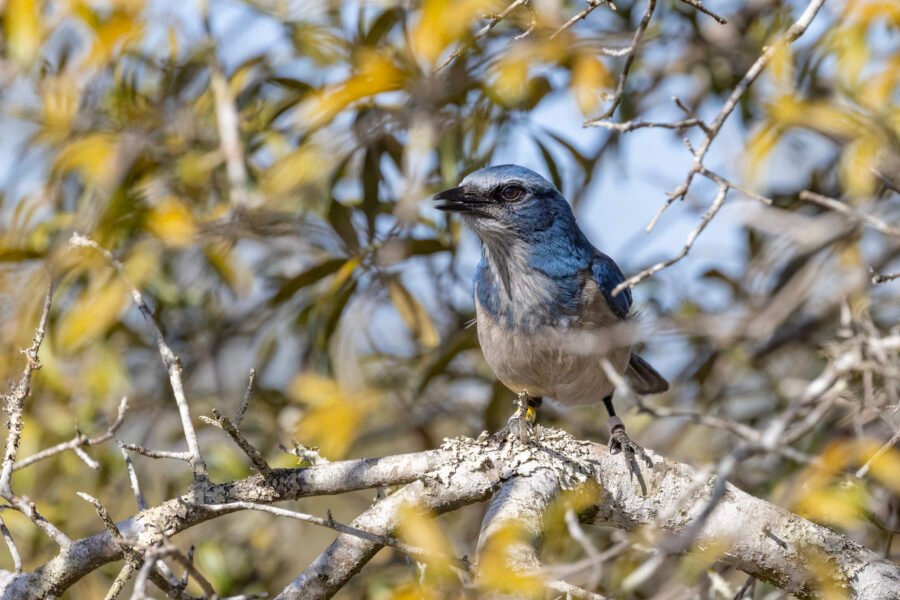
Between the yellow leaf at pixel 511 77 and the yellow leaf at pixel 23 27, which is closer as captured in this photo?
the yellow leaf at pixel 23 27

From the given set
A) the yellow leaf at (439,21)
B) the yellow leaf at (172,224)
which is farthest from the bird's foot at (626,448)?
the yellow leaf at (172,224)

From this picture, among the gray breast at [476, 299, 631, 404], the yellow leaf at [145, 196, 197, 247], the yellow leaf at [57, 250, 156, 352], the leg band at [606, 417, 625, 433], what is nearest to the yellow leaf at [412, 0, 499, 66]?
the gray breast at [476, 299, 631, 404]

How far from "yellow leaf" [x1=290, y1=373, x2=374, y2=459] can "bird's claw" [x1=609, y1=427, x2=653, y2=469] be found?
53.3 inches

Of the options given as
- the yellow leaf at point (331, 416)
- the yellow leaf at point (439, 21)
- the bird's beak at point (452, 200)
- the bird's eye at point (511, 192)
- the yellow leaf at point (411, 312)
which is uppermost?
the yellow leaf at point (439, 21)

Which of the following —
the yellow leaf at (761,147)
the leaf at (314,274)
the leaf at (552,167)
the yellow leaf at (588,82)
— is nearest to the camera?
the yellow leaf at (588,82)

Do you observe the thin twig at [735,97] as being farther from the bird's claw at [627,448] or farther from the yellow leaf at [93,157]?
the yellow leaf at [93,157]

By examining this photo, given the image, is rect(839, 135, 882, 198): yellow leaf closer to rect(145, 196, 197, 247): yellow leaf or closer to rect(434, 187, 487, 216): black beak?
rect(434, 187, 487, 216): black beak

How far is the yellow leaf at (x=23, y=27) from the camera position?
3232 mm

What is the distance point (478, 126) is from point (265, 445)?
6.55 feet

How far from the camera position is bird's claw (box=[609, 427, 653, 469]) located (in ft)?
10.7

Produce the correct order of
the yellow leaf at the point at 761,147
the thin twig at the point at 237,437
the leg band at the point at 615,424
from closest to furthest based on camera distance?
the thin twig at the point at 237,437 < the leg band at the point at 615,424 < the yellow leaf at the point at 761,147

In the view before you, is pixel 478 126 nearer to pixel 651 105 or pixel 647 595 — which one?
pixel 651 105

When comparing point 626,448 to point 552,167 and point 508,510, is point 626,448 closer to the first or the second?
point 508,510

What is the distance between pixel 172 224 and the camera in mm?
4289
